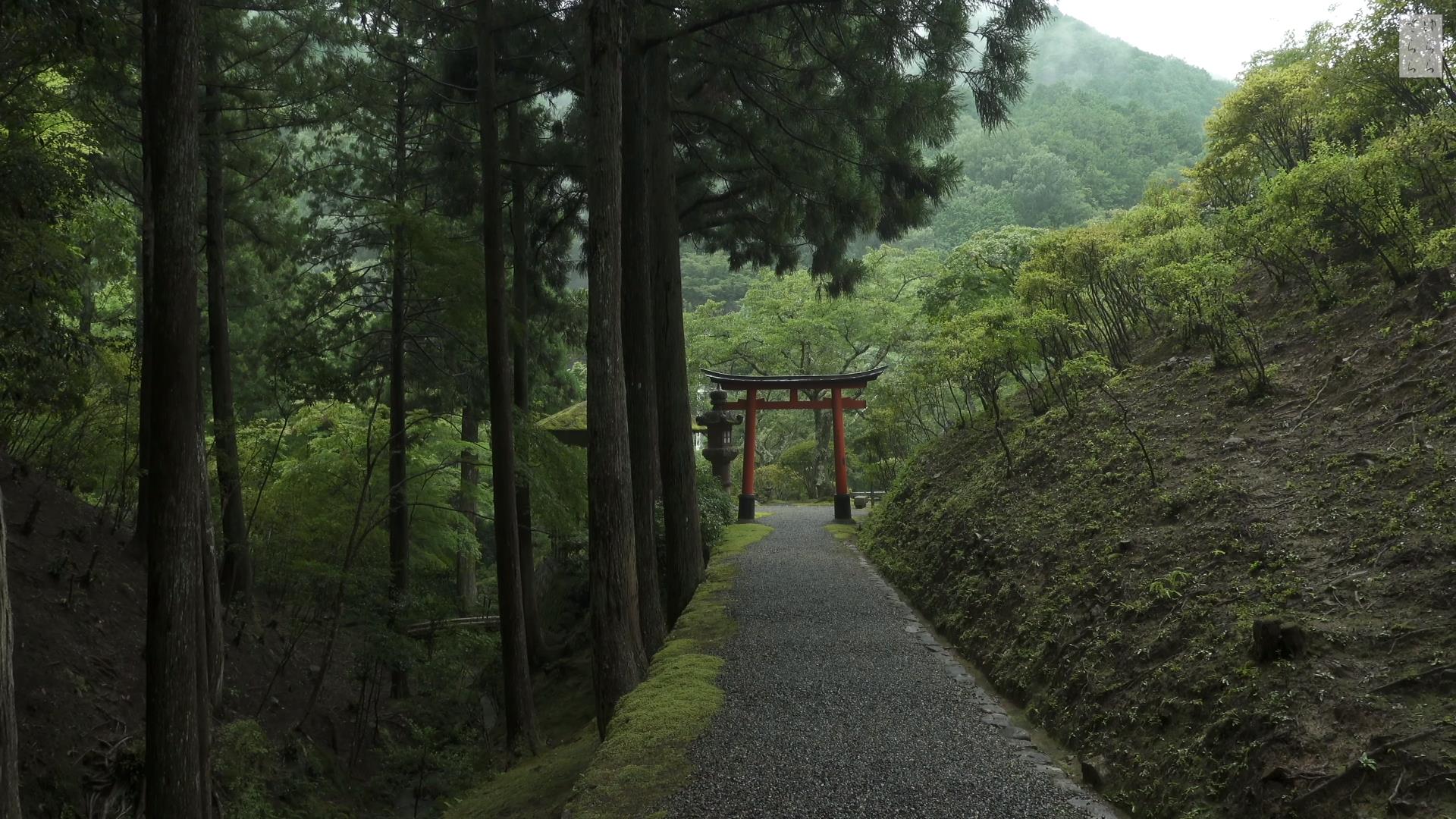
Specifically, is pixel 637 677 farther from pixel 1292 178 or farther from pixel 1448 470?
pixel 1292 178

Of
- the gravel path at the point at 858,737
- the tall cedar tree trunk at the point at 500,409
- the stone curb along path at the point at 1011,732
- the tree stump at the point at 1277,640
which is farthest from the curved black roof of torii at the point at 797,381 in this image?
the tree stump at the point at 1277,640

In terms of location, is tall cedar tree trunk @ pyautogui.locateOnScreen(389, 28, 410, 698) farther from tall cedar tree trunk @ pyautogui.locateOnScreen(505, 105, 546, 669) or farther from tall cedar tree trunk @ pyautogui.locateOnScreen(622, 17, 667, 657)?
tall cedar tree trunk @ pyautogui.locateOnScreen(622, 17, 667, 657)

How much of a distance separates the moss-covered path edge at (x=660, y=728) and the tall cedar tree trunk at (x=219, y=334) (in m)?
4.89

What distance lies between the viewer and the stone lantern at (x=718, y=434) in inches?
703

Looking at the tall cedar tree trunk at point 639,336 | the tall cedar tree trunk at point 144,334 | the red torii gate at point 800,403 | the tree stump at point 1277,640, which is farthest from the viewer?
the red torii gate at point 800,403

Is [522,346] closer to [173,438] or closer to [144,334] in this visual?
[144,334]

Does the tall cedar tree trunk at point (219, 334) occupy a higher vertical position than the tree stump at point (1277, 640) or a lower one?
higher

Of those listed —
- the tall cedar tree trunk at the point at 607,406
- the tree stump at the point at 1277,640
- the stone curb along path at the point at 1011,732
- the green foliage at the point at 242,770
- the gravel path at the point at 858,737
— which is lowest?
the green foliage at the point at 242,770

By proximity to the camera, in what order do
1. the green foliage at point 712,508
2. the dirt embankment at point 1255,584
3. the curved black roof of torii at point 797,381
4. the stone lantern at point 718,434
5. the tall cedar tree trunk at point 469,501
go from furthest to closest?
the stone lantern at point 718,434 < the curved black roof of torii at point 797,381 < the green foliage at point 712,508 < the tall cedar tree trunk at point 469,501 < the dirt embankment at point 1255,584

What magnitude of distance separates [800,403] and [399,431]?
9.89 m

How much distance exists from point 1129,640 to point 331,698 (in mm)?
9105

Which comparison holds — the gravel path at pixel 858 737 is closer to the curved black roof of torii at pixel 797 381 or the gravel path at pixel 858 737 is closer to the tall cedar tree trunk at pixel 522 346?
the tall cedar tree trunk at pixel 522 346

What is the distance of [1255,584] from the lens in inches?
175

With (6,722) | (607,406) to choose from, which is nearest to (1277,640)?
(607,406)
